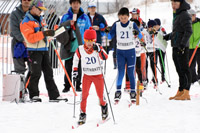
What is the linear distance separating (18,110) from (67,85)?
2.19 meters

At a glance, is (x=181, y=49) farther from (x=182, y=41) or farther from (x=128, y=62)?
(x=128, y=62)

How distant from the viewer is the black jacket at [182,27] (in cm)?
576

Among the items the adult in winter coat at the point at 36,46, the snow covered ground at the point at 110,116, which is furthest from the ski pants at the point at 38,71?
the snow covered ground at the point at 110,116

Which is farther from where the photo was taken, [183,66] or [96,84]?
[183,66]

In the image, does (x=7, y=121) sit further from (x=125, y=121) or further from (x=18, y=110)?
(x=125, y=121)

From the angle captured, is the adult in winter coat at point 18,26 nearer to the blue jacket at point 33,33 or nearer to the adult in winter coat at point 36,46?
the adult in winter coat at point 36,46

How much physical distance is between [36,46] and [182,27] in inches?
112

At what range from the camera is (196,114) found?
4664 millimetres

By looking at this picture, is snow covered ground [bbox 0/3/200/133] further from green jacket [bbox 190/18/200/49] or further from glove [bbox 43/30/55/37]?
green jacket [bbox 190/18/200/49]

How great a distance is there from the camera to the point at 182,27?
19.3 feet

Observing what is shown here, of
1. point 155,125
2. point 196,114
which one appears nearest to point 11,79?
point 155,125

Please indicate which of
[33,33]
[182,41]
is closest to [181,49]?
[182,41]

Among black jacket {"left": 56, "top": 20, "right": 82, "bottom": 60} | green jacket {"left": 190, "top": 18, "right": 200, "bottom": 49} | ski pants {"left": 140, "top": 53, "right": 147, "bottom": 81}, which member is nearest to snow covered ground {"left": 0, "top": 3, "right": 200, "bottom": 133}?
black jacket {"left": 56, "top": 20, "right": 82, "bottom": 60}

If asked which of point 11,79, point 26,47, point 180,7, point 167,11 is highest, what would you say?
point 167,11
